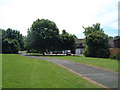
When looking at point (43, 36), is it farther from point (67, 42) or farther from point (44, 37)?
point (67, 42)

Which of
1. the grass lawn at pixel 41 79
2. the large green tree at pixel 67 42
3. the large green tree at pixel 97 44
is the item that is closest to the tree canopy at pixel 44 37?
the large green tree at pixel 67 42

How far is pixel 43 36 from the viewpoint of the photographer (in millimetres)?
57500

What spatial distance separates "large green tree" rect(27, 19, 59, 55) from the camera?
56.3m

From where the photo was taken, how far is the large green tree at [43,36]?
56281 millimetres

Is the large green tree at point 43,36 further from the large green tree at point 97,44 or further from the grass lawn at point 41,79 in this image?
the grass lawn at point 41,79

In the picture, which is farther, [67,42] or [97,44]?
[67,42]

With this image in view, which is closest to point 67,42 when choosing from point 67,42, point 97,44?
point 67,42

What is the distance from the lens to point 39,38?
5641 cm

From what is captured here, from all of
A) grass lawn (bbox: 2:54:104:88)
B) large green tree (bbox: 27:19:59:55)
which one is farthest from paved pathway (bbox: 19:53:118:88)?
large green tree (bbox: 27:19:59:55)

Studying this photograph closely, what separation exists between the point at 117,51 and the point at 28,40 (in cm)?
3187

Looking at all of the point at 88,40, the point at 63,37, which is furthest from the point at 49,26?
the point at 88,40

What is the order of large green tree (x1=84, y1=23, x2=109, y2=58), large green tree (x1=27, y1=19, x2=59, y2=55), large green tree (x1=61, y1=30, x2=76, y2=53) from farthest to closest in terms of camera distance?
large green tree (x1=61, y1=30, x2=76, y2=53), large green tree (x1=27, y1=19, x2=59, y2=55), large green tree (x1=84, y1=23, x2=109, y2=58)

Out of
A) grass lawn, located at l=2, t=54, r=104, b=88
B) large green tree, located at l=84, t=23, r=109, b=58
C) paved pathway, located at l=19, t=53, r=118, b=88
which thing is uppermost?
large green tree, located at l=84, t=23, r=109, b=58

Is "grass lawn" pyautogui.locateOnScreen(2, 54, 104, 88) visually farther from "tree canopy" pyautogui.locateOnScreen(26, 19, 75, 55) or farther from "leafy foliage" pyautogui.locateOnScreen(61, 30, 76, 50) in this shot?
"leafy foliage" pyautogui.locateOnScreen(61, 30, 76, 50)
